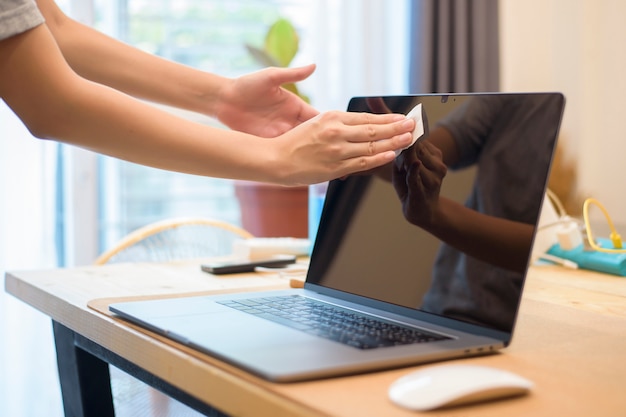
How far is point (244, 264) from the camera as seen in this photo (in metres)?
1.38

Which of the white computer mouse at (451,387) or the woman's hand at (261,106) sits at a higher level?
the woman's hand at (261,106)

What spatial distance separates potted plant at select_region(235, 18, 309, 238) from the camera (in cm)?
236

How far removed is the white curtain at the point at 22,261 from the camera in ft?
7.37

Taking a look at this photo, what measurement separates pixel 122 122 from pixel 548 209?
95 cm

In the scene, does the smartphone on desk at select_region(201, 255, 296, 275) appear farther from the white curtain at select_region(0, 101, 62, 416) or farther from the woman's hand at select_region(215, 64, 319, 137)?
the white curtain at select_region(0, 101, 62, 416)

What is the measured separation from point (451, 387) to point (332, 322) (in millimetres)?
286

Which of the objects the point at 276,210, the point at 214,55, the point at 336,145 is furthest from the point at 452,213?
the point at 214,55

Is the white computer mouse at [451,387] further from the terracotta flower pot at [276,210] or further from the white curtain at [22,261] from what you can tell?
the white curtain at [22,261]

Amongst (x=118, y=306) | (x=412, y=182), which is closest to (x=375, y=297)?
(x=412, y=182)

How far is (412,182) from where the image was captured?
3.27ft

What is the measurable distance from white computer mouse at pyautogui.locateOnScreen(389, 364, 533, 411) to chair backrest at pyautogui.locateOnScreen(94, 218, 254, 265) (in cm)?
110

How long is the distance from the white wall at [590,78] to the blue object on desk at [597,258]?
81 centimetres

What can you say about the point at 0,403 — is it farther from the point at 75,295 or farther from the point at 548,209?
the point at 548,209

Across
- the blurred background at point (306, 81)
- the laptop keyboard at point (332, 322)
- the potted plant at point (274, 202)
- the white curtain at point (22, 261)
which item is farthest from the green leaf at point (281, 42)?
the laptop keyboard at point (332, 322)
